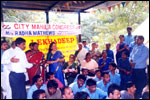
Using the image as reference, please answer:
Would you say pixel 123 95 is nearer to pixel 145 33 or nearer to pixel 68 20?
pixel 145 33

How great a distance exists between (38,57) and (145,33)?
137 inches

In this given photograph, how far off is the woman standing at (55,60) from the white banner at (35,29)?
2.85 ft

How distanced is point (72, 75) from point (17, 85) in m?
1.31

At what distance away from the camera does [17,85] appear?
3.05 meters

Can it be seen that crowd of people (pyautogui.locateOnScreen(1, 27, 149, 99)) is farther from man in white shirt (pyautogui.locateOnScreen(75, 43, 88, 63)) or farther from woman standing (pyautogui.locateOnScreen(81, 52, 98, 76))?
man in white shirt (pyautogui.locateOnScreen(75, 43, 88, 63))

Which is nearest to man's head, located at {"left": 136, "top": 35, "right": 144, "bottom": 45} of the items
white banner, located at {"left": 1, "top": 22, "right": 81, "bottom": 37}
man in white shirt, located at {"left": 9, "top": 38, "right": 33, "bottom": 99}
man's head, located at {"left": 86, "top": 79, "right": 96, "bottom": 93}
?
man's head, located at {"left": 86, "top": 79, "right": 96, "bottom": 93}

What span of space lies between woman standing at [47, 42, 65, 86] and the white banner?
2.85 ft

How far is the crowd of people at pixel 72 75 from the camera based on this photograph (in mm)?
3053

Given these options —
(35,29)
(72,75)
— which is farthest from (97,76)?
(35,29)

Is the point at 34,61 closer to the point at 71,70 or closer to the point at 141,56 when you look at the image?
the point at 71,70

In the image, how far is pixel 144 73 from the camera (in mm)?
3750

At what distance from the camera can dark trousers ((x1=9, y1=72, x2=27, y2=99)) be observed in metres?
3.01

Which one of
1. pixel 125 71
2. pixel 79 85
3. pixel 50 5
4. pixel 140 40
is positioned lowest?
pixel 79 85

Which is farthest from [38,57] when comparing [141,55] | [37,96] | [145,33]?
[145,33]
